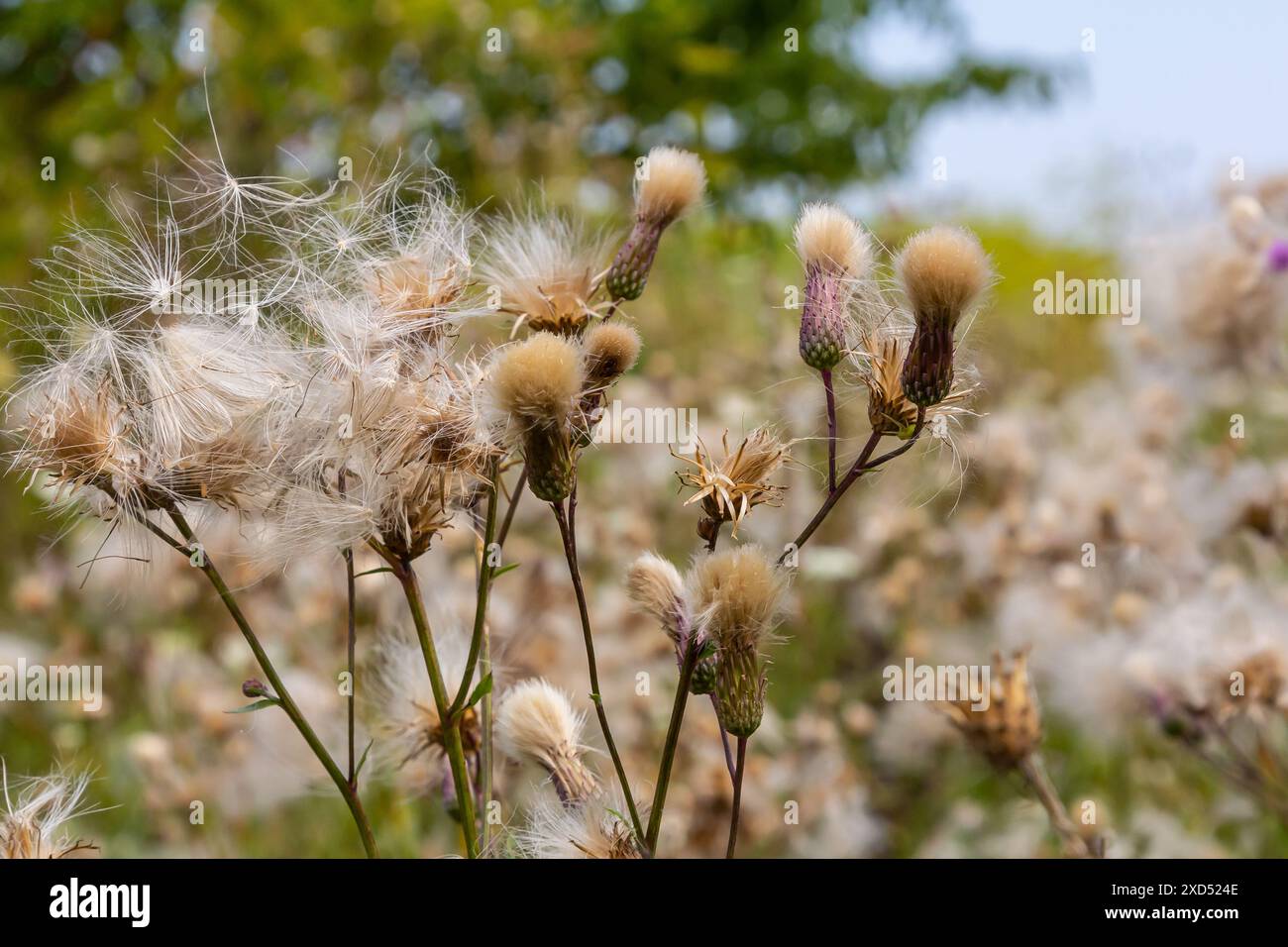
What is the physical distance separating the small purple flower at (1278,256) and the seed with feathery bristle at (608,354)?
5.54ft

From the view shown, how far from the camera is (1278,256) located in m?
2.09

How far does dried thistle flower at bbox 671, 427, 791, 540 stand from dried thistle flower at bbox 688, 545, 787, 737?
0.06 metres

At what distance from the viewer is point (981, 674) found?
149 cm

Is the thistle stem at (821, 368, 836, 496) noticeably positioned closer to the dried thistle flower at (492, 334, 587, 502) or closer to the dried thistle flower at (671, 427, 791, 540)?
the dried thistle flower at (671, 427, 791, 540)

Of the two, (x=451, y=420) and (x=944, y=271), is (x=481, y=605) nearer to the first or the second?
(x=451, y=420)

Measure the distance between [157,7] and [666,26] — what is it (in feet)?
7.53

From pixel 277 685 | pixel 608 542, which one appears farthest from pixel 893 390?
pixel 608 542

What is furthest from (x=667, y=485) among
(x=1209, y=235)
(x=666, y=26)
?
(x=666, y=26)

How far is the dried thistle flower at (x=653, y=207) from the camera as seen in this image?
1.04 metres

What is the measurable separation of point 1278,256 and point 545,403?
1.81 m

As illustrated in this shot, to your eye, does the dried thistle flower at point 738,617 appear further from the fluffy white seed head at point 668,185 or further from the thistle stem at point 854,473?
the fluffy white seed head at point 668,185

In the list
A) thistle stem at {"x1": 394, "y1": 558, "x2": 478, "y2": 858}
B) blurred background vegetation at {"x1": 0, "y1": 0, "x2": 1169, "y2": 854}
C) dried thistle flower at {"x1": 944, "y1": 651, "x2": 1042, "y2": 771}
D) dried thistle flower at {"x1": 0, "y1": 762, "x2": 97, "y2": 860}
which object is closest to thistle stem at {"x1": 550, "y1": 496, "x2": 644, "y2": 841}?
thistle stem at {"x1": 394, "y1": 558, "x2": 478, "y2": 858}

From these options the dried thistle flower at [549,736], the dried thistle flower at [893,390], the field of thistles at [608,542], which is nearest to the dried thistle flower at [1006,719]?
the field of thistles at [608,542]
